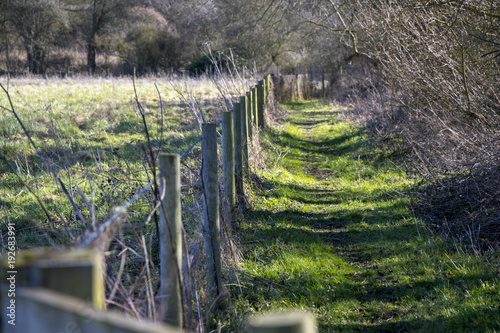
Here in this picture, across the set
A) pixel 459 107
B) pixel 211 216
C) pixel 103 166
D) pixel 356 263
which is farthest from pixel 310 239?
pixel 103 166

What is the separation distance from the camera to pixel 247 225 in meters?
5.37

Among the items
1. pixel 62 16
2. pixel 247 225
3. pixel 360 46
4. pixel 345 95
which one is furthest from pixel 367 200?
pixel 62 16

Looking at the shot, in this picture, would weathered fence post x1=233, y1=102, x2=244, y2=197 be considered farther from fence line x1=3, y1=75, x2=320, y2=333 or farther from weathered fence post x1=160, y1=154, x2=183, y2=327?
weathered fence post x1=160, y1=154, x2=183, y2=327

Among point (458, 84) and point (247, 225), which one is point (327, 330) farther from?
point (458, 84)

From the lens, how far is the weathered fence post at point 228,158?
16.1 feet

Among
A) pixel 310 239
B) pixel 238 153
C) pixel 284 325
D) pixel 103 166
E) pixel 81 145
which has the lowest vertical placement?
pixel 310 239

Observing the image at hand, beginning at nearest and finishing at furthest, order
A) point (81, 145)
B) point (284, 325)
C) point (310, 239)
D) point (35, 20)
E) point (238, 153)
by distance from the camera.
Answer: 1. point (284, 325)
2. point (310, 239)
3. point (238, 153)
4. point (81, 145)
5. point (35, 20)

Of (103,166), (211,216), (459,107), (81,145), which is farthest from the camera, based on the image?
(81,145)

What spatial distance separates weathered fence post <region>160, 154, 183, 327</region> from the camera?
6.91 ft

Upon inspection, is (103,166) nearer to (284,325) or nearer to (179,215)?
(179,215)

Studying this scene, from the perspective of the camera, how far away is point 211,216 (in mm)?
3623

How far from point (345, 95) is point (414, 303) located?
599 inches

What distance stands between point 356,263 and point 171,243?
3182mm

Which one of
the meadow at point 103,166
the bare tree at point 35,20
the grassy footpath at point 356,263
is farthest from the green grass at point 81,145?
the bare tree at point 35,20
